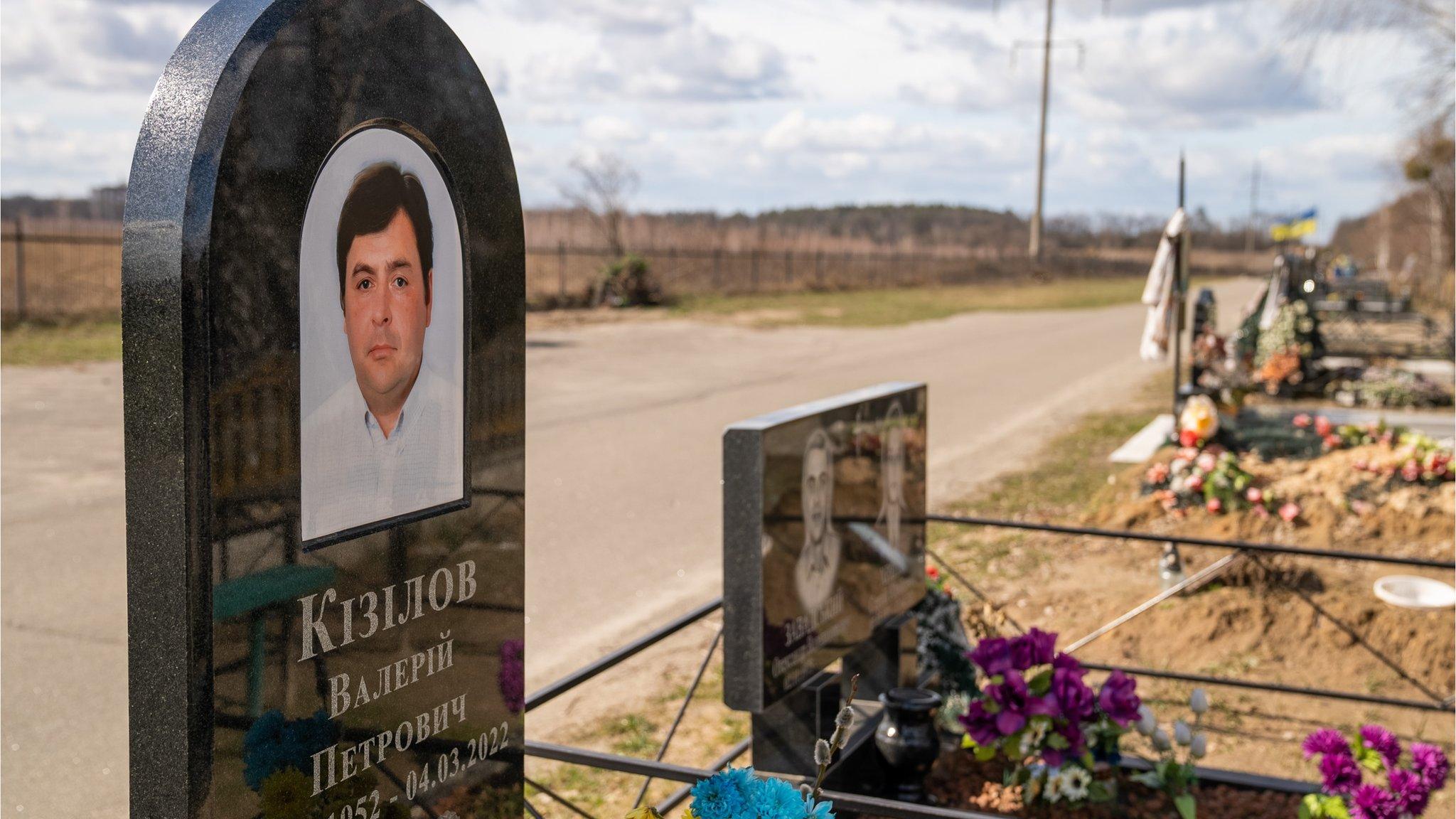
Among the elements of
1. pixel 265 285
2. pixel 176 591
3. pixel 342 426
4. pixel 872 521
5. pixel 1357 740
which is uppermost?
pixel 265 285

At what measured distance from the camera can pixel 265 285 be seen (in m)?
1.95

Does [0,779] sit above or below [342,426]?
below

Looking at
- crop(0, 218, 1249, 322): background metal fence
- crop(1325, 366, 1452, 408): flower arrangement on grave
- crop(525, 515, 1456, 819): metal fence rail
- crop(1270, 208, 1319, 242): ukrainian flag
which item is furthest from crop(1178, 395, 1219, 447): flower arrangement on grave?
crop(1270, 208, 1319, 242): ukrainian flag

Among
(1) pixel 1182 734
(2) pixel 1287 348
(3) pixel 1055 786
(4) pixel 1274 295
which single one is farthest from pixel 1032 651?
(4) pixel 1274 295

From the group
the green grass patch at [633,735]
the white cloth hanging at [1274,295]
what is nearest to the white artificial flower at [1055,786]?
the green grass patch at [633,735]

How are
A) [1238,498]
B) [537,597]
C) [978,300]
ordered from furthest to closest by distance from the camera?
[978,300]
[1238,498]
[537,597]

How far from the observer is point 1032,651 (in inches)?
159

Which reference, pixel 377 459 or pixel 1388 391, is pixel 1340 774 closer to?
pixel 377 459

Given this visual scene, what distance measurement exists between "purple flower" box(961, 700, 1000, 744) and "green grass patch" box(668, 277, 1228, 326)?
22.0 metres

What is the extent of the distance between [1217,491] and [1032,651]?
4355mm

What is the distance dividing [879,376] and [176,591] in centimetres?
1533

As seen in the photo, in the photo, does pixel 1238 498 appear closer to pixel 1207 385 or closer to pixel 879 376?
pixel 1207 385

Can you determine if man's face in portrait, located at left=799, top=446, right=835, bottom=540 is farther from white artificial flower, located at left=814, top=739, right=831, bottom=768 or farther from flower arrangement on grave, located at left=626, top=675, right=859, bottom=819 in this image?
white artificial flower, located at left=814, top=739, right=831, bottom=768

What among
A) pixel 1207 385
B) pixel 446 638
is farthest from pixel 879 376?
pixel 446 638
